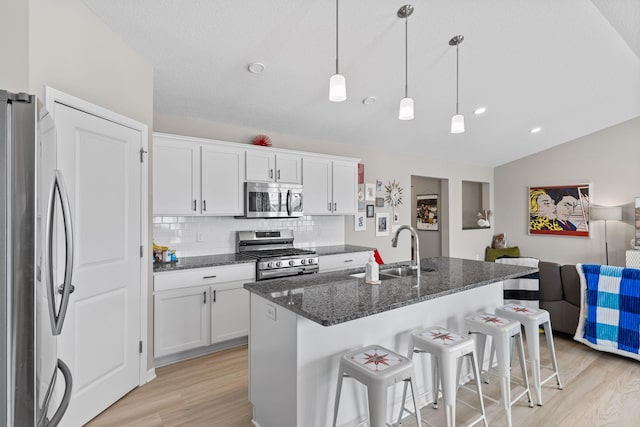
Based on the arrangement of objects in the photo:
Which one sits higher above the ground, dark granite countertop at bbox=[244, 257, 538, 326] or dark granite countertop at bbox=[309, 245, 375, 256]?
dark granite countertop at bbox=[309, 245, 375, 256]

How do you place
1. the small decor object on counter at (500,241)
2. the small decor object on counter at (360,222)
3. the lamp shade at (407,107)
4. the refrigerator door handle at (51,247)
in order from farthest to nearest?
the small decor object on counter at (500,241), the small decor object on counter at (360,222), the lamp shade at (407,107), the refrigerator door handle at (51,247)

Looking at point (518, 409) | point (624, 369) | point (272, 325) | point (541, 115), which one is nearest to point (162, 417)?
point (272, 325)

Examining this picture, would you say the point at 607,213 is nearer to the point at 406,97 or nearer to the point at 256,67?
the point at 406,97

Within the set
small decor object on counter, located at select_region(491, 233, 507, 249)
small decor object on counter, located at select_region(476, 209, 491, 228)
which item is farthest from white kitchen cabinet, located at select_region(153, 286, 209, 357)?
small decor object on counter, located at select_region(491, 233, 507, 249)

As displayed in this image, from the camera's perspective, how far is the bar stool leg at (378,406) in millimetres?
1637

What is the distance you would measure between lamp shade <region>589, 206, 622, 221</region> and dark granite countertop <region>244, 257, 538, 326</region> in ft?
14.2

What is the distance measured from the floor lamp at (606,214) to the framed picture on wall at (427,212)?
8.72ft

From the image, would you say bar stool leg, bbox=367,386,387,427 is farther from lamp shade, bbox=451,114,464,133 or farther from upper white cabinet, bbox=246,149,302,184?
upper white cabinet, bbox=246,149,302,184

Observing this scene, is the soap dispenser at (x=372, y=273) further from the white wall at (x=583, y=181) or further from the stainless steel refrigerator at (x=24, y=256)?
the white wall at (x=583, y=181)

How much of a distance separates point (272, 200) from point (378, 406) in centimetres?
270

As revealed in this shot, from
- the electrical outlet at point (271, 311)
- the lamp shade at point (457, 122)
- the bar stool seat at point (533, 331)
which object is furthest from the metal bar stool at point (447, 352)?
the lamp shade at point (457, 122)

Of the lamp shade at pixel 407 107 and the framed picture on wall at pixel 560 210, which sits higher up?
the lamp shade at pixel 407 107

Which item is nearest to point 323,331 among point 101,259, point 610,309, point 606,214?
point 101,259

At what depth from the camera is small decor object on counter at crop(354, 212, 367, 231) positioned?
5191 mm
